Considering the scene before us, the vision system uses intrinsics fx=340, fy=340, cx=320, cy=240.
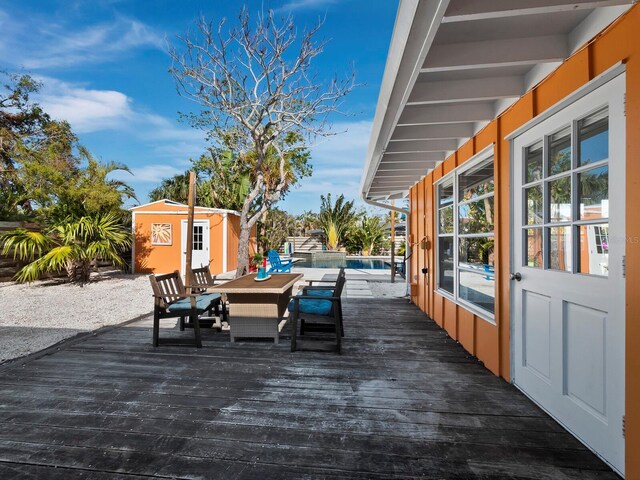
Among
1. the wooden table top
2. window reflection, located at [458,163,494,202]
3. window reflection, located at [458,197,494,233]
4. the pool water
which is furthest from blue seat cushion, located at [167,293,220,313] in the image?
the pool water

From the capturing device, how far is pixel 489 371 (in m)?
3.01

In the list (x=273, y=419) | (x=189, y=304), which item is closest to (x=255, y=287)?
(x=189, y=304)

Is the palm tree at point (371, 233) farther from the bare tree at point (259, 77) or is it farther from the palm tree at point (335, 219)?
the bare tree at point (259, 77)

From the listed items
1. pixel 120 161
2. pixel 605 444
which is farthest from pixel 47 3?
pixel 605 444

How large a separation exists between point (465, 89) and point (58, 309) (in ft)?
23.0

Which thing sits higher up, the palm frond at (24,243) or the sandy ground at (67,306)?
the palm frond at (24,243)

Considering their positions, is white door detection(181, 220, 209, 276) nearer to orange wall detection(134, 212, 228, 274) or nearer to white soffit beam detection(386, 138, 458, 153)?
orange wall detection(134, 212, 228, 274)

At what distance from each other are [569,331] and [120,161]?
452 inches

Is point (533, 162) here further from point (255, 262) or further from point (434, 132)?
point (255, 262)

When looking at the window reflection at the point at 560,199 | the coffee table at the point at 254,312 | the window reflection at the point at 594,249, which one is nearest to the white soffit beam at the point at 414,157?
the coffee table at the point at 254,312

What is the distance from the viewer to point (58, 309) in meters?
5.96

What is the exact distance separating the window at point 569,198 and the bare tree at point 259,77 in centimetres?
818

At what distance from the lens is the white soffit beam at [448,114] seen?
9.52 ft

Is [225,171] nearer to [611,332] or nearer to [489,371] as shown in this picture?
[489,371]
